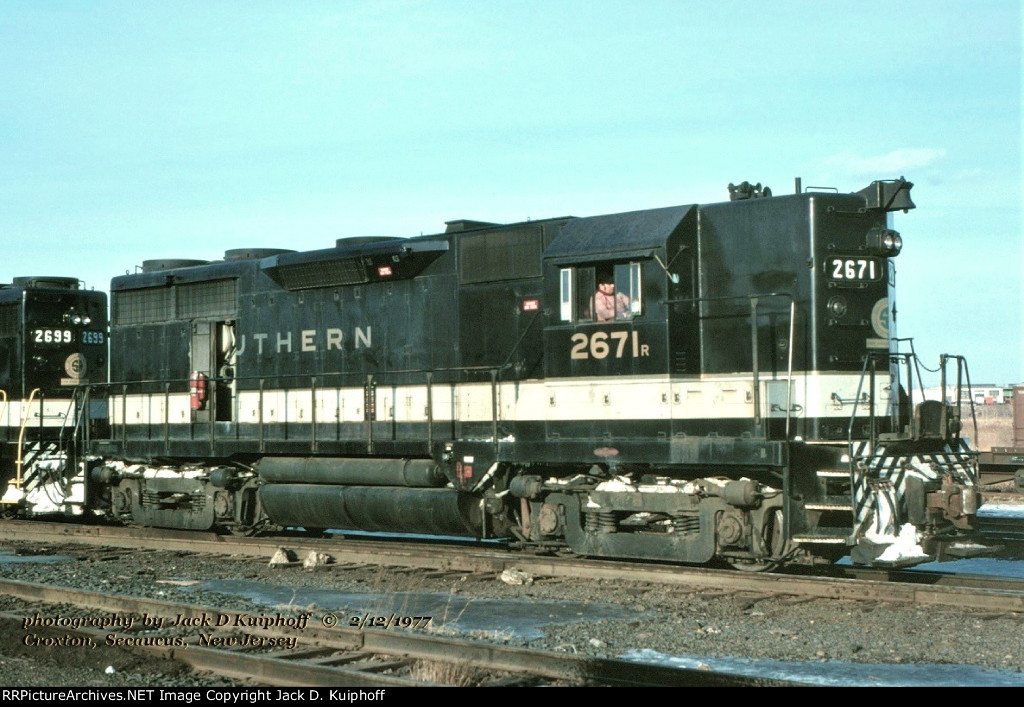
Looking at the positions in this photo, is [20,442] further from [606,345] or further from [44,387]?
[606,345]

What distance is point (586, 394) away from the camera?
41.4 ft

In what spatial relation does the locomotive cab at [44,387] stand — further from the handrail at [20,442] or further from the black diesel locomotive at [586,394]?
the black diesel locomotive at [586,394]

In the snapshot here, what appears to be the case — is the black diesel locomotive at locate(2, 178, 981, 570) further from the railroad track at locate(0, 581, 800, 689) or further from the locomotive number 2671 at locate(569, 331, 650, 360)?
the railroad track at locate(0, 581, 800, 689)

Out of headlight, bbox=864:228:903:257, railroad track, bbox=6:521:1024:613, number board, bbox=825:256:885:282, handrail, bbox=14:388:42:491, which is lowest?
railroad track, bbox=6:521:1024:613

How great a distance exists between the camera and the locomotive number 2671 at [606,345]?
1214 centimetres

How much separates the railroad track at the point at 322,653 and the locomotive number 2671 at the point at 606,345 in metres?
4.30

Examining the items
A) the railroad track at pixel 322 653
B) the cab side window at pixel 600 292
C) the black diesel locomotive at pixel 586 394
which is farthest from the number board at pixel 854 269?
the railroad track at pixel 322 653

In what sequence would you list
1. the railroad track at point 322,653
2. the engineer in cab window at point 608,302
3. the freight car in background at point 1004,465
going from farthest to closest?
1. the freight car in background at point 1004,465
2. the engineer in cab window at point 608,302
3. the railroad track at point 322,653

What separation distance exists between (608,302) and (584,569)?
2.85 m

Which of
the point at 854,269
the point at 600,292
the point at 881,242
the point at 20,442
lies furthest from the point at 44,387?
the point at 881,242

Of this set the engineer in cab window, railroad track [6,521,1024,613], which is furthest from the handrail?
the engineer in cab window

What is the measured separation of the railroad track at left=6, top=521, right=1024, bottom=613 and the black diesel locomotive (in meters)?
0.32

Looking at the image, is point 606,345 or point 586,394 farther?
point 586,394

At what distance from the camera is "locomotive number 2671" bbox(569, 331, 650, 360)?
12.1 metres
